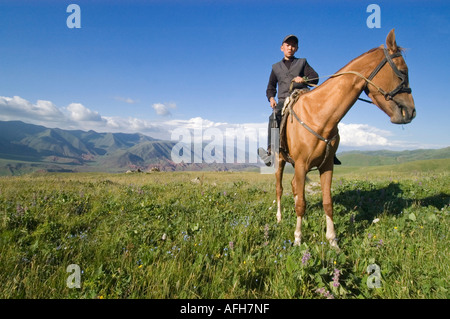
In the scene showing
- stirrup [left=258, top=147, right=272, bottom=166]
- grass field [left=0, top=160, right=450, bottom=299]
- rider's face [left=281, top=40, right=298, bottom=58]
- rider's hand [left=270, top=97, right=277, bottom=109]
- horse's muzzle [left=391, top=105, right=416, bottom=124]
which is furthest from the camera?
stirrup [left=258, top=147, right=272, bottom=166]

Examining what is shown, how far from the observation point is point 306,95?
5.55m

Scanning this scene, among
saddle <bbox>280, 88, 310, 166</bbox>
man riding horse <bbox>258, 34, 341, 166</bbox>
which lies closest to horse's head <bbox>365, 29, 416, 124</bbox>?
saddle <bbox>280, 88, 310, 166</bbox>

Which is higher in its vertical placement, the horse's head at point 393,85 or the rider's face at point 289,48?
the rider's face at point 289,48

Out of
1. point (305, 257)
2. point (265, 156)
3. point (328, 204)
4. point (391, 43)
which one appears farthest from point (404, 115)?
point (265, 156)

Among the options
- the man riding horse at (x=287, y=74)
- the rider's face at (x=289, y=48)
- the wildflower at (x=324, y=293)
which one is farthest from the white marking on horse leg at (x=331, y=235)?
the rider's face at (x=289, y=48)

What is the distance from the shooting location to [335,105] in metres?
4.80

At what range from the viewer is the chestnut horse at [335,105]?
165 inches

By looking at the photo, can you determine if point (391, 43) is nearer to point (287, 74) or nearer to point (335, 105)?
point (335, 105)

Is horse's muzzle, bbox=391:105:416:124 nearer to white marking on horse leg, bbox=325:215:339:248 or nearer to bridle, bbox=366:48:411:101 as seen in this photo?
bridle, bbox=366:48:411:101

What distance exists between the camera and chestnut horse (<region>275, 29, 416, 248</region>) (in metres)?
4.20

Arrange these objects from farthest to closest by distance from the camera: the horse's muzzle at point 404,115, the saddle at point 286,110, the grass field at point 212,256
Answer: the saddle at point 286,110, the horse's muzzle at point 404,115, the grass field at point 212,256

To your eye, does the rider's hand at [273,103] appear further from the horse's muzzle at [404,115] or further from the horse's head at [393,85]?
the horse's muzzle at [404,115]

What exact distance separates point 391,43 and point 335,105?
56.6 inches
